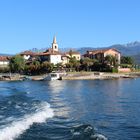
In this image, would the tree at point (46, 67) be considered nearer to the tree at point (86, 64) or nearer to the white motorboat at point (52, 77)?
the tree at point (86, 64)

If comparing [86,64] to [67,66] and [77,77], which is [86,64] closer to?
[67,66]

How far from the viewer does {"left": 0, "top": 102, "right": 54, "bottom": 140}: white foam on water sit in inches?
937

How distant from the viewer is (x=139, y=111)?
35875mm

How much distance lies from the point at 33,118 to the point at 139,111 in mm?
9500

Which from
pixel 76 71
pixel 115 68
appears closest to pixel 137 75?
pixel 115 68

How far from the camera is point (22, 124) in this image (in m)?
27.6

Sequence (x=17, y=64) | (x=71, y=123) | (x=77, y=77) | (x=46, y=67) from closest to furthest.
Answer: (x=71, y=123), (x=77, y=77), (x=46, y=67), (x=17, y=64)

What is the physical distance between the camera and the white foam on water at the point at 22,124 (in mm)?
23797

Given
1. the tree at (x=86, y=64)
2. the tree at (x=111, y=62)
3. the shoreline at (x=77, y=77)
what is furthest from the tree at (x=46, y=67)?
the tree at (x=111, y=62)

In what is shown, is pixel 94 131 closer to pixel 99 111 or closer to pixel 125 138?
pixel 125 138

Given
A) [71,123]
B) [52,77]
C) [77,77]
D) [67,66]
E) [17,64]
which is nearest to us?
[71,123]

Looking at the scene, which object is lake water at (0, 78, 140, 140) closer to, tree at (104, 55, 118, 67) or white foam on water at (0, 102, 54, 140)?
white foam on water at (0, 102, 54, 140)

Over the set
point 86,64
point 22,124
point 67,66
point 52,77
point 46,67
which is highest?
point 86,64

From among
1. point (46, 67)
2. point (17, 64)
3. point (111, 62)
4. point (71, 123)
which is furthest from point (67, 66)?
point (71, 123)
